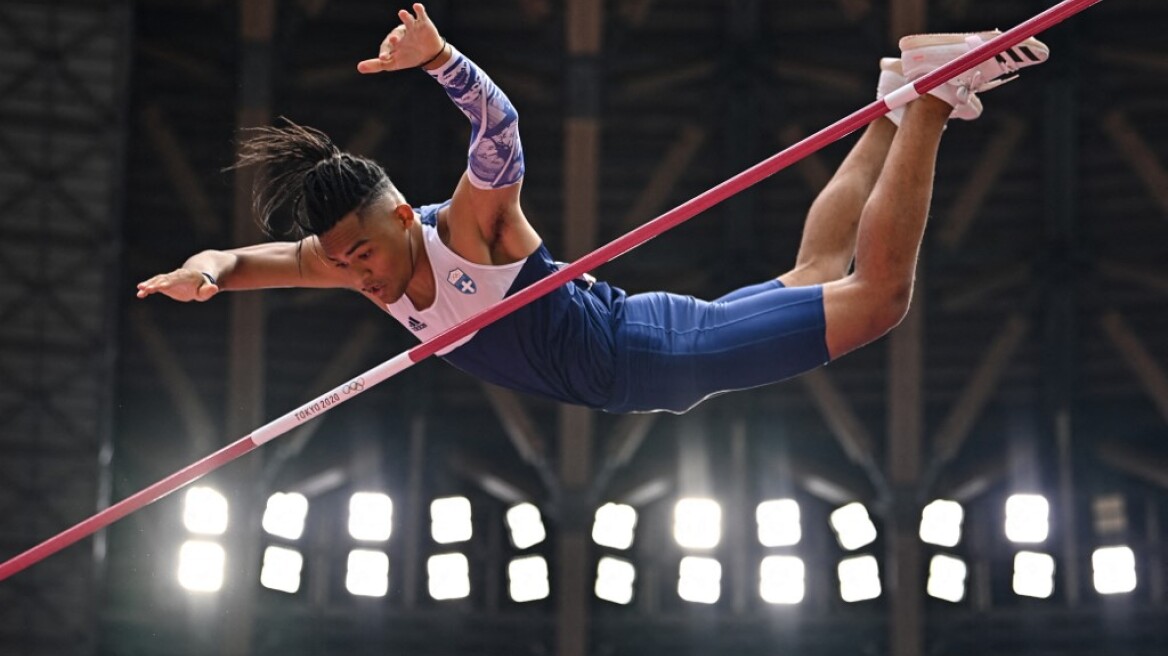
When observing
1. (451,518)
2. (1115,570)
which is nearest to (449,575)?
(451,518)

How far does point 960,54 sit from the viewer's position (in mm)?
4145

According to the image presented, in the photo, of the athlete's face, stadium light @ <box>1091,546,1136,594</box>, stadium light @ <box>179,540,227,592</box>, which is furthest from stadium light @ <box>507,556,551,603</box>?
the athlete's face

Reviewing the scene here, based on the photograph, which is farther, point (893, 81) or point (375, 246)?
point (893, 81)

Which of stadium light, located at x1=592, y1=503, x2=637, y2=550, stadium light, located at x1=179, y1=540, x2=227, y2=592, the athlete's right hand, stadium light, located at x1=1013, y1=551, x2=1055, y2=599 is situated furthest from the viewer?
stadium light, located at x1=592, y1=503, x2=637, y2=550

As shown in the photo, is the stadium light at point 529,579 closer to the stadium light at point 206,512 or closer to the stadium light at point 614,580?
the stadium light at point 614,580

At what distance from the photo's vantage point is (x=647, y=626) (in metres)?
10.4

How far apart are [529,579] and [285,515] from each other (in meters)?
1.62

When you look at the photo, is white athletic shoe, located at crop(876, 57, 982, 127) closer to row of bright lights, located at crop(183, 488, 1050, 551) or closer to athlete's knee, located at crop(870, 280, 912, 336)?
athlete's knee, located at crop(870, 280, 912, 336)

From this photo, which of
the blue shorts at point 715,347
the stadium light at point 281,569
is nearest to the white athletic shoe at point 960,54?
the blue shorts at point 715,347

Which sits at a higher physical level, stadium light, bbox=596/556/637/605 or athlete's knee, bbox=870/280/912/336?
stadium light, bbox=596/556/637/605

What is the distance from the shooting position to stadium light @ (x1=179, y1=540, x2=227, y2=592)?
10.0 metres

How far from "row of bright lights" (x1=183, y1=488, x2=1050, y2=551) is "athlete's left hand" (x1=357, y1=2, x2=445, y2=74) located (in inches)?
272

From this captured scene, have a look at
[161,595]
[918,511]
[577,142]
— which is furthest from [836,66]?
[161,595]

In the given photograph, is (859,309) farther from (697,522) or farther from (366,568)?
(366,568)
